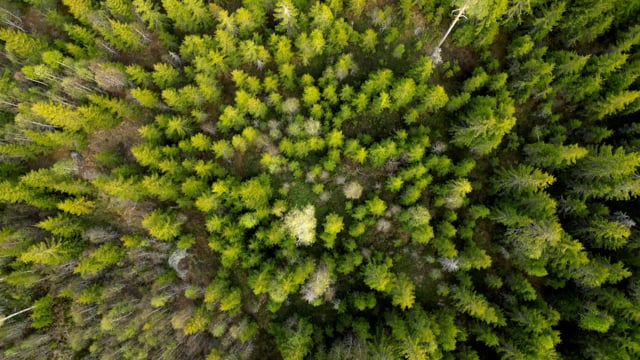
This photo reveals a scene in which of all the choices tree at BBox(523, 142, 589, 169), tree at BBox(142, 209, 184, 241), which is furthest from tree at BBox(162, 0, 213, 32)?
tree at BBox(523, 142, 589, 169)

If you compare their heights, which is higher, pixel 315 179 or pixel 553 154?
pixel 553 154

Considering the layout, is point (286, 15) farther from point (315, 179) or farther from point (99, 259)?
point (99, 259)

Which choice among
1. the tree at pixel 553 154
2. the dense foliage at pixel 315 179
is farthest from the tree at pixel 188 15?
the tree at pixel 553 154

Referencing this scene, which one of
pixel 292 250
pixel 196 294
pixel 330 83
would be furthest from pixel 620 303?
pixel 196 294

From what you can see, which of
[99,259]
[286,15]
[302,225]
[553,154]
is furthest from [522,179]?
[99,259]

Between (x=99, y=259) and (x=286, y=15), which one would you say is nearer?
(x=99, y=259)

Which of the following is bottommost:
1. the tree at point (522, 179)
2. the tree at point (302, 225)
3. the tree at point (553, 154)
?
the tree at point (302, 225)

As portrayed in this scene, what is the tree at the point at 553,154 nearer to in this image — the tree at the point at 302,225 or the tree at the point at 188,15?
the tree at the point at 302,225

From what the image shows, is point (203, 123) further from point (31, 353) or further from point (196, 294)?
point (31, 353)

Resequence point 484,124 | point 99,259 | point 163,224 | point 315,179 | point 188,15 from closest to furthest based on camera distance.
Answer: point 484,124 → point 99,259 → point 163,224 → point 188,15 → point 315,179

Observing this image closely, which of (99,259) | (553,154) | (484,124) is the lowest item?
(99,259)
